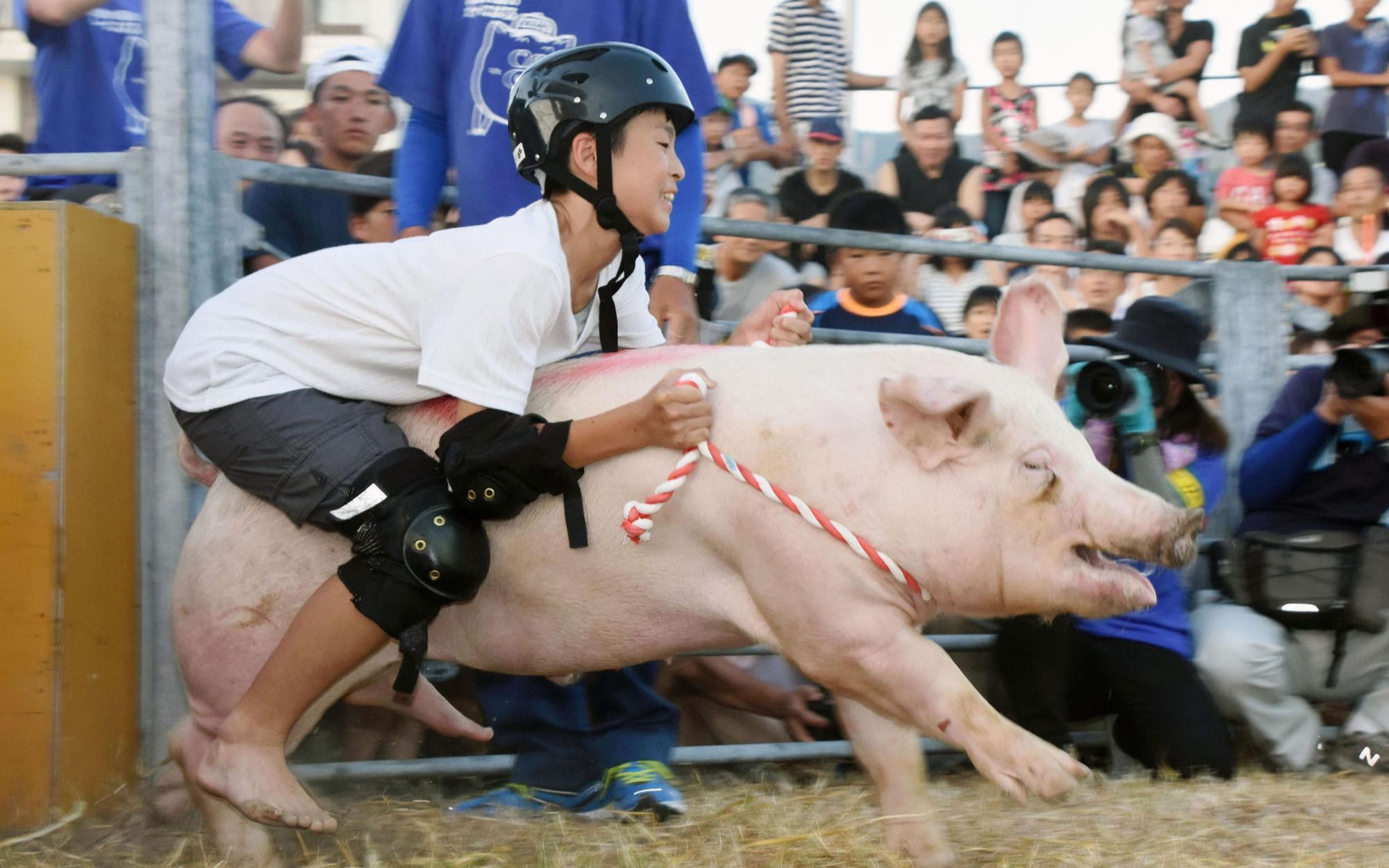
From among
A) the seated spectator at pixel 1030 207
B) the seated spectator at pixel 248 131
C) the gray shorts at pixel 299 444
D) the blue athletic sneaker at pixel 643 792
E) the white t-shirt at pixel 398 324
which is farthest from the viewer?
the seated spectator at pixel 1030 207

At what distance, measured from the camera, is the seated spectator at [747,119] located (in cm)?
721

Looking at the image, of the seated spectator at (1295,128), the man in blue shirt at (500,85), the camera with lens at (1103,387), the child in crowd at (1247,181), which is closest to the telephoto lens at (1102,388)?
the camera with lens at (1103,387)

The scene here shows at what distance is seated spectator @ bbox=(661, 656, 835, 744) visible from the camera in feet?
13.2

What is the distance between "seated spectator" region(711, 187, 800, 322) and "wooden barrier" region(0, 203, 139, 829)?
216cm

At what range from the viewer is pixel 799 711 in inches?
159

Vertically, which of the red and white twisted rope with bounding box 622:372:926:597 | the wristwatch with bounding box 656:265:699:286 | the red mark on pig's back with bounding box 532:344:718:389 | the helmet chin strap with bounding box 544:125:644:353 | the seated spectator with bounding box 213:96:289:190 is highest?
the seated spectator with bounding box 213:96:289:190

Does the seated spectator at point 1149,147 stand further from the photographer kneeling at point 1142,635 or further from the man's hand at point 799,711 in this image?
the man's hand at point 799,711

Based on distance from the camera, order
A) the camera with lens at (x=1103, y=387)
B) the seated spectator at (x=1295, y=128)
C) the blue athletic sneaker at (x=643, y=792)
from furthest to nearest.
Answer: the seated spectator at (x=1295, y=128) → the camera with lens at (x=1103, y=387) → the blue athletic sneaker at (x=643, y=792)

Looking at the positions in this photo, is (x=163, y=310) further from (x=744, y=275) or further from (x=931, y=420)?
(x=744, y=275)

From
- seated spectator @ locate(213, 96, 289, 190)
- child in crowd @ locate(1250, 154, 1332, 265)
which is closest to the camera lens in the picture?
seated spectator @ locate(213, 96, 289, 190)

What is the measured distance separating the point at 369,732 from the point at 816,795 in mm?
1194

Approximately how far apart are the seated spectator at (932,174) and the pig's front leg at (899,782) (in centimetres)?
474

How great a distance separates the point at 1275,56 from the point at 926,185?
2.08 metres

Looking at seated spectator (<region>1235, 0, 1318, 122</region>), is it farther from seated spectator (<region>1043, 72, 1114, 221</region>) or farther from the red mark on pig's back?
the red mark on pig's back
